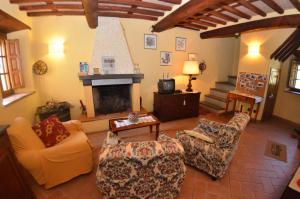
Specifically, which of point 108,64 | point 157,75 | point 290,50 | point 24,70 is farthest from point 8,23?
point 290,50

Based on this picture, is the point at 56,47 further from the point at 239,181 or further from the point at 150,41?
the point at 239,181

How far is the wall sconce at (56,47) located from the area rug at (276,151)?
4.75m

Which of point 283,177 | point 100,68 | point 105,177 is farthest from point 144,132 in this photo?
point 283,177

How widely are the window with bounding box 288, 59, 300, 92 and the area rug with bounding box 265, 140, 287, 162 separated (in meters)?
1.88

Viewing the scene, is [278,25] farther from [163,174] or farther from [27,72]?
[27,72]

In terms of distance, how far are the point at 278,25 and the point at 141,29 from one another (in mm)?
2974

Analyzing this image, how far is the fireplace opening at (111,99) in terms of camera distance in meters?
4.06

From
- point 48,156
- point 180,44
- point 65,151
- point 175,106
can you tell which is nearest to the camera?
point 48,156

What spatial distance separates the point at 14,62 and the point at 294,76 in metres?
6.57

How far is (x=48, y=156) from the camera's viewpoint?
1973 mm

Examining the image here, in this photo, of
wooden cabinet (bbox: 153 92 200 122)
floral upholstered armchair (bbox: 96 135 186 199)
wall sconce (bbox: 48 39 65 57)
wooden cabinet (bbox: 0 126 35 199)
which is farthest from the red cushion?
wooden cabinet (bbox: 153 92 200 122)

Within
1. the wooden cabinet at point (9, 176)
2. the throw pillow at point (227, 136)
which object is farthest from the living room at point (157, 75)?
the wooden cabinet at point (9, 176)

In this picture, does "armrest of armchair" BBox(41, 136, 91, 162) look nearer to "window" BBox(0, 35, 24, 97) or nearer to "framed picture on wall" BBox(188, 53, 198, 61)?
"window" BBox(0, 35, 24, 97)

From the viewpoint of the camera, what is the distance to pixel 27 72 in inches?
133
